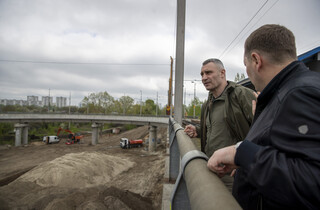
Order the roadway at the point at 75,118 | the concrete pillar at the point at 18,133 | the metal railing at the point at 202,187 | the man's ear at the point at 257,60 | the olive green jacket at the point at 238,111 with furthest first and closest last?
1. the concrete pillar at the point at 18,133
2. the roadway at the point at 75,118
3. the olive green jacket at the point at 238,111
4. the man's ear at the point at 257,60
5. the metal railing at the point at 202,187

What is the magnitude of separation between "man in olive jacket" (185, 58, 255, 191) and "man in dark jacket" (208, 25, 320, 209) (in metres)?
1.24

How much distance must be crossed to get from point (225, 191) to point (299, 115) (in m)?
0.44

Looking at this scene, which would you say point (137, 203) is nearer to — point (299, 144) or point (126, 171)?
point (299, 144)

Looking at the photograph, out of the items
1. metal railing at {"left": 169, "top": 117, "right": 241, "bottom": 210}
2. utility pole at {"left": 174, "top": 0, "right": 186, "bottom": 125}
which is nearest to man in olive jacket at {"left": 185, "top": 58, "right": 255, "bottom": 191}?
metal railing at {"left": 169, "top": 117, "right": 241, "bottom": 210}

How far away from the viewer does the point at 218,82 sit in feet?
9.02

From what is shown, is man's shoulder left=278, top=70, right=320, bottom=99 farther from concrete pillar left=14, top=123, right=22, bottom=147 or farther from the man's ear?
concrete pillar left=14, top=123, right=22, bottom=147

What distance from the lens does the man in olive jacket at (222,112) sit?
2291 mm

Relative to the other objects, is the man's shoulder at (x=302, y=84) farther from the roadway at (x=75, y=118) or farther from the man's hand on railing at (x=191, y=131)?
the roadway at (x=75, y=118)

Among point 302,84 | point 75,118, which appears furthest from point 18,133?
point 302,84

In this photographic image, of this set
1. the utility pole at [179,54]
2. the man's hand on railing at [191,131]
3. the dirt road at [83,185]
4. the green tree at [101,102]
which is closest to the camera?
the man's hand on railing at [191,131]

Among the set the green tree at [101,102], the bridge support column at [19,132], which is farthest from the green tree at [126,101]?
the bridge support column at [19,132]

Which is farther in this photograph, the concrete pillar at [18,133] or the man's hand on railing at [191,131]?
the concrete pillar at [18,133]

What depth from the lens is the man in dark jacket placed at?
2.39ft

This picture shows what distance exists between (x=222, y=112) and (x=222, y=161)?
5.23 feet
